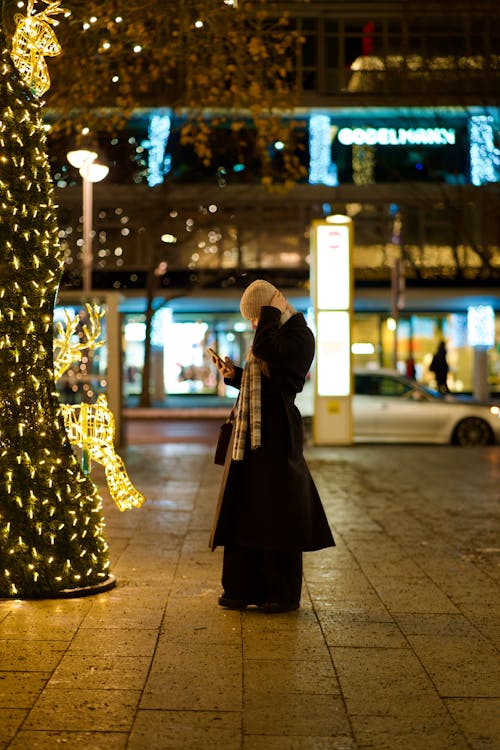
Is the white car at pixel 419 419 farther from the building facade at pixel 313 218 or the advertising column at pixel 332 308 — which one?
the building facade at pixel 313 218

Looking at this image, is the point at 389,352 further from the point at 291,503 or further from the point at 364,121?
the point at 291,503

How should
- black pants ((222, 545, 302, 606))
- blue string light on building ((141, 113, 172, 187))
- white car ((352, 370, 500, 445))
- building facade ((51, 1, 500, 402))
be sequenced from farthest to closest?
1. blue string light on building ((141, 113, 172, 187))
2. building facade ((51, 1, 500, 402))
3. white car ((352, 370, 500, 445))
4. black pants ((222, 545, 302, 606))

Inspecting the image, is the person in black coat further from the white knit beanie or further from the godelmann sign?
the godelmann sign

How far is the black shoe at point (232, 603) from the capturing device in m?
6.29

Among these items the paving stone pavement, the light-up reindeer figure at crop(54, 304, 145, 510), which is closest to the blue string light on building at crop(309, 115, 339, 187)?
the paving stone pavement

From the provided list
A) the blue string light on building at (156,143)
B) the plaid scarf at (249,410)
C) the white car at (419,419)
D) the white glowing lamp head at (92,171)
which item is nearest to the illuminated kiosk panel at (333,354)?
the white car at (419,419)

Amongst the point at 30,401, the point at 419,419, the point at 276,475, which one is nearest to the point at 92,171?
the point at 419,419

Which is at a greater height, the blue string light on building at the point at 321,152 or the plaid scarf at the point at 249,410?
the blue string light on building at the point at 321,152

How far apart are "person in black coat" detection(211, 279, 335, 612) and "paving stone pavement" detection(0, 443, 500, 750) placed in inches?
9.6

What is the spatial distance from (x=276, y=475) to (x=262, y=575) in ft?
2.08

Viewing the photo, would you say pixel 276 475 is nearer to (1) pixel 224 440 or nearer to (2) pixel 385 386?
(1) pixel 224 440

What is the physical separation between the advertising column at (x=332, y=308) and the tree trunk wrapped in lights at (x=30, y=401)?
11.2 meters

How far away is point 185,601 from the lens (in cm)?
658

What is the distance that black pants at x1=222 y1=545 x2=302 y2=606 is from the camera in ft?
20.4
